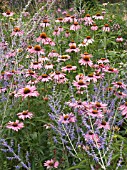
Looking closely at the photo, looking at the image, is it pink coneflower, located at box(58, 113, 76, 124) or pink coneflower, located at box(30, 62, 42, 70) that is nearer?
pink coneflower, located at box(58, 113, 76, 124)

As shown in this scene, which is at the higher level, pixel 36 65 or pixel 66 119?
pixel 36 65

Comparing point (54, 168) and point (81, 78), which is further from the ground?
point (81, 78)

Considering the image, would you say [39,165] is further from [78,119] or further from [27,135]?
[78,119]

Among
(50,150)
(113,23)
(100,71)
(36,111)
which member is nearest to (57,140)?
(50,150)

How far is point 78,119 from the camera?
2709mm

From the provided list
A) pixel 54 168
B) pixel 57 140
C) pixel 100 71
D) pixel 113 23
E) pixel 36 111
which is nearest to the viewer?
pixel 54 168

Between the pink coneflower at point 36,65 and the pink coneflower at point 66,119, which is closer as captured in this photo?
the pink coneflower at point 66,119

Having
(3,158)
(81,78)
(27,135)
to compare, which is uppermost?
(81,78)

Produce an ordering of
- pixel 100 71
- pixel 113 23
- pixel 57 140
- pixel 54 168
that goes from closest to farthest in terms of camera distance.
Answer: pixel 54 168 < pixel 57 140 < pixel 100 71 < pixel 113 23

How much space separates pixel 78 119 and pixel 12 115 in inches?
19.5

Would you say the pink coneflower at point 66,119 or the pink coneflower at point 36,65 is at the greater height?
the pink coneflower at point 36,65

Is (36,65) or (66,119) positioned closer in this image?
(66,119)

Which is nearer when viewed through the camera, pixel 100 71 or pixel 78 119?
pixel 78 119

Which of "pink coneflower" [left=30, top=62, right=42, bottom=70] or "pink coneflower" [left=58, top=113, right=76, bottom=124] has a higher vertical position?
"pink coneflower" [left=30, top=62, right=42, bottom=70]
